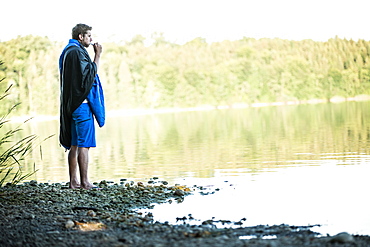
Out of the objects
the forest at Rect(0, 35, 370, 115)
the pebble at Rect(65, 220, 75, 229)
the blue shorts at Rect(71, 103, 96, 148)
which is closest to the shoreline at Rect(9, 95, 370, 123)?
the forest at Rect(0, 35, 370, 115)

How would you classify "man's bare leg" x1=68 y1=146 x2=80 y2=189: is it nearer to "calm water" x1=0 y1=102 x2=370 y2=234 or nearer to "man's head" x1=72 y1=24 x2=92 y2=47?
"calm water" x1=0 y1=102 x2=370 y2=234

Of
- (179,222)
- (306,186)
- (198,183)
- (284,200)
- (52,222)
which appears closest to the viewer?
(52,222)

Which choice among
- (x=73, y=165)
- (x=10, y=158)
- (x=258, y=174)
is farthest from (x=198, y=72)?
(x=73, y=165)

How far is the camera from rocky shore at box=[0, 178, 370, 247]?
10.3ft

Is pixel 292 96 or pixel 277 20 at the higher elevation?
pixel 277 20

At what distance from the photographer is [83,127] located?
16.5 ft

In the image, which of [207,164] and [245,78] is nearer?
[207,164]

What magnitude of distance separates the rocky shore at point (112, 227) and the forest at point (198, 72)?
136ft

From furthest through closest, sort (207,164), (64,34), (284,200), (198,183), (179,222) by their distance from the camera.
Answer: (64,34)
(207,164)
(198,183)
(284,200)
(179,222)

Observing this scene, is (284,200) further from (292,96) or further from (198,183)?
(292,96)

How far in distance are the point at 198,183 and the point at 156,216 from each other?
1.82 m

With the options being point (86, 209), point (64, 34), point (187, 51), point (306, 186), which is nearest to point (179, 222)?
point (86, 209)

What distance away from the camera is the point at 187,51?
5850 cm

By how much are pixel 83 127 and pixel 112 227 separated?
1.58 metres
